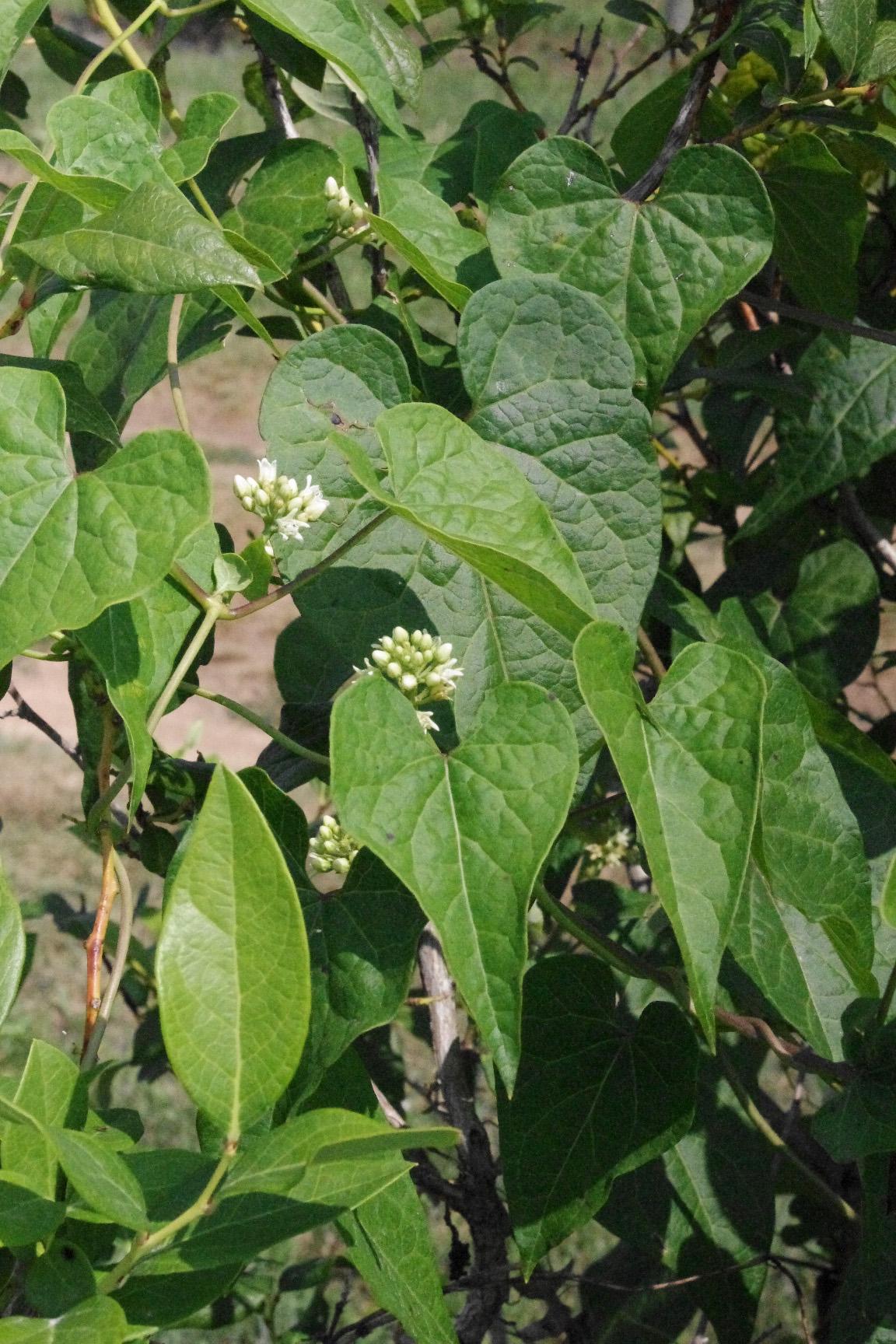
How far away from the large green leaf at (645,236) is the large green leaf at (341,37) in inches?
4.5

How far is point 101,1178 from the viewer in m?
0.52

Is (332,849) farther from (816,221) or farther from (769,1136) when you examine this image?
(816,221)

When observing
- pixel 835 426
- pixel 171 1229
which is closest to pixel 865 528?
pixel 835 426

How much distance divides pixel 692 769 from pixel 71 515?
1.20 ft

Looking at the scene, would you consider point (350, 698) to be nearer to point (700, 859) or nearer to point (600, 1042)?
point (700, 859)

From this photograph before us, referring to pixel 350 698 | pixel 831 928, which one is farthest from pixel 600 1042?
pixel 350 698

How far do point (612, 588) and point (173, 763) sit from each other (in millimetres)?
364

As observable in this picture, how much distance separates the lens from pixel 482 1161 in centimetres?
111

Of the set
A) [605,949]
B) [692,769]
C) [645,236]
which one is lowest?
[605,949]

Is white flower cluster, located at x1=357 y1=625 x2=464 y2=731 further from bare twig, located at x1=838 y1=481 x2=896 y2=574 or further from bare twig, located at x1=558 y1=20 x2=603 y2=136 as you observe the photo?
bare twig, located at x1=838 y1=481 x2=896 y2=574

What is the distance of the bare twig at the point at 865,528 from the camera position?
139 centimetres

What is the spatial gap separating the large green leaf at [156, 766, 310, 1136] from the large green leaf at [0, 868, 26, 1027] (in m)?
0.11

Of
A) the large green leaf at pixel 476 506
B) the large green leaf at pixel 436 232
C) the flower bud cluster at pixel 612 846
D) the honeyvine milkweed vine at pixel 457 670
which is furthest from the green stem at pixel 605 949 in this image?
the flower bud cluster at pixel 612 846

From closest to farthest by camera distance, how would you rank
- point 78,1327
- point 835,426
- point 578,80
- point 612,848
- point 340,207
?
point 78,1327
point 340,207
point 835,426
point 578,80
point 612,848
